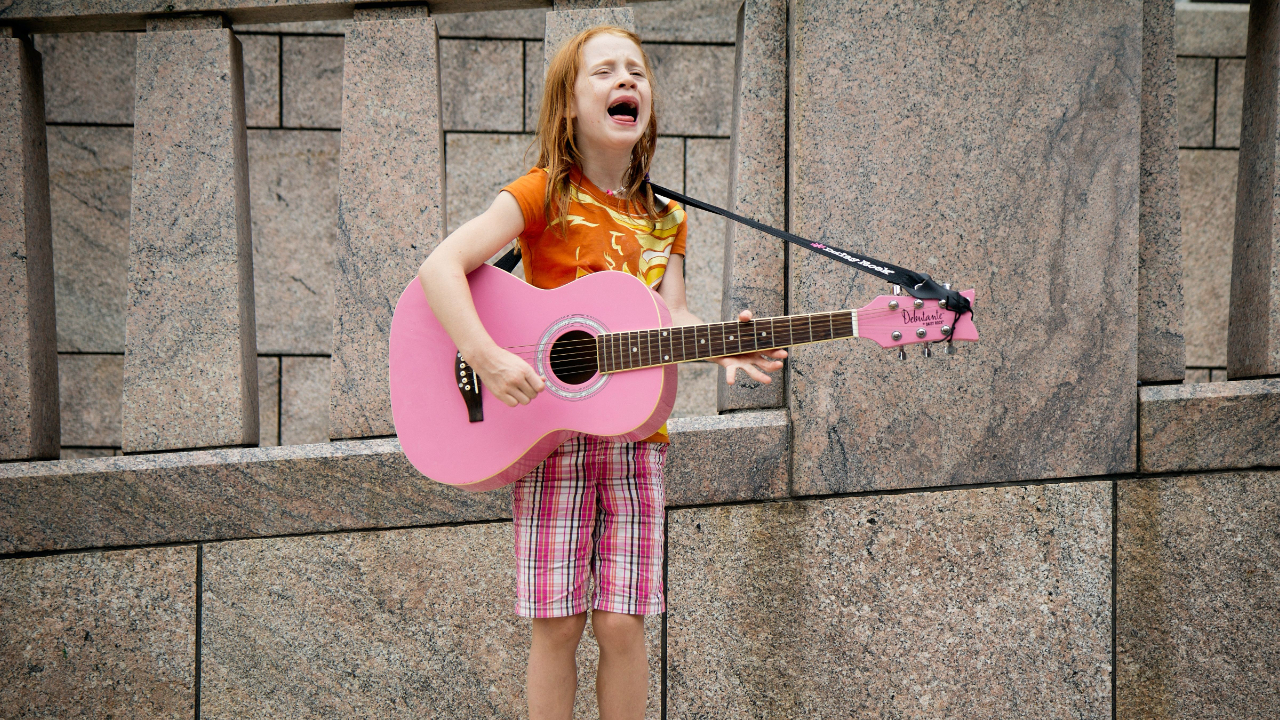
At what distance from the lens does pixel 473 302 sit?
233 cm

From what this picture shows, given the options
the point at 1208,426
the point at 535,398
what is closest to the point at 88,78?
the point at 535,398

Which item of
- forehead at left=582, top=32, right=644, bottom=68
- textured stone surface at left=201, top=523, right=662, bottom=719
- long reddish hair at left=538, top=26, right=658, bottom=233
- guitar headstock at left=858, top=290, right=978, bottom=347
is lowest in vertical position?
textured stone surface at left=201, top=523, right=662, bottom=719

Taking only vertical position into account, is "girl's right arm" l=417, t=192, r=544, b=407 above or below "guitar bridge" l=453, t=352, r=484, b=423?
above

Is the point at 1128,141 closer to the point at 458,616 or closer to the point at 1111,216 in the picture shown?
the point at 1111,216

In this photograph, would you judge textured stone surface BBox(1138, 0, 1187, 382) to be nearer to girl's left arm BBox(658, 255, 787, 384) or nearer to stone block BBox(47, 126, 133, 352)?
girl's left arm BBox(658, 255, 787, 384)

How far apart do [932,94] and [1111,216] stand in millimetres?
857

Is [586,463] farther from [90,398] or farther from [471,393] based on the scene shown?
[90,398]

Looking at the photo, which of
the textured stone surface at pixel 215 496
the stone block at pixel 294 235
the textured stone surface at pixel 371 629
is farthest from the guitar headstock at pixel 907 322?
the stone block at pixel 294 235

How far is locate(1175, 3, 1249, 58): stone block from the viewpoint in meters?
5.07

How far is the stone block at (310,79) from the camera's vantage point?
4848 millimetres

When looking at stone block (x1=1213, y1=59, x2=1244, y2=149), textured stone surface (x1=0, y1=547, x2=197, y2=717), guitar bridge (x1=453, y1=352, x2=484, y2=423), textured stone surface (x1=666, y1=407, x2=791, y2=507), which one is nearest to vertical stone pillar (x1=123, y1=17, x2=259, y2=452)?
textured stone surface (x1=0, y1=547, x2=197, y2=717)

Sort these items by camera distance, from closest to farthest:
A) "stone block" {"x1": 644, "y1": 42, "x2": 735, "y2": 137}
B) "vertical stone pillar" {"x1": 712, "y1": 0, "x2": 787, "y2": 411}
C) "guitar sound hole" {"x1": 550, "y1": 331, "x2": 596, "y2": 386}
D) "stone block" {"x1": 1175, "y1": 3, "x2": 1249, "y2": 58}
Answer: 1. "guitar sound hole" {"x1": 550, "y1": 331, "x2": 596, "y2": 386}
2. "vertical stone pillar" {"x1": 712, "y1": 0, "x2": 787, "y2": 411}
3. "stone block" {"x1": 644, "y1": 42, "x2": 735, "y2": 137}
4. "stone block" {"x1": 1175, "y1": 3, "x2": 1249, "y2": 58}

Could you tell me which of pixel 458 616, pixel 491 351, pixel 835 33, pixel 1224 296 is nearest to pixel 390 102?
pixel 491 351

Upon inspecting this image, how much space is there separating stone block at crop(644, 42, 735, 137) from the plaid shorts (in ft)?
9.94
